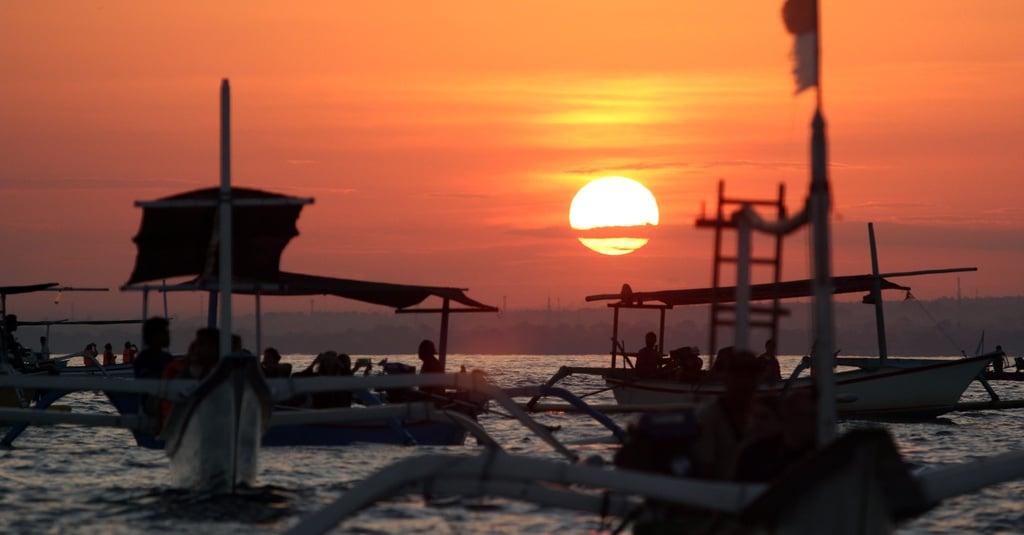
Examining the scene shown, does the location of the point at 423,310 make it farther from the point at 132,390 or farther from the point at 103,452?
the point at 132,390

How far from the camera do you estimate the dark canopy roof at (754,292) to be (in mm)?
35125

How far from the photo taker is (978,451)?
97.4 feet

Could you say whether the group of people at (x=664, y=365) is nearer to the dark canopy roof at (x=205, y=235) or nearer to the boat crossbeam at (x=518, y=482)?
the dark canopy roof at (x=205, y=235)

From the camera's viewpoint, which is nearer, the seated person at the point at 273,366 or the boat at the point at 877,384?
the seated person at the point at 273,366

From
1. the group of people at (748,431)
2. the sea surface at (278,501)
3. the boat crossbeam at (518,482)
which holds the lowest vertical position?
the sea surface at (278,501)

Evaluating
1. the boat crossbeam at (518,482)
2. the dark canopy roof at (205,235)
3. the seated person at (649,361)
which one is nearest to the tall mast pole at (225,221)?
the dark canopy roof at (205,235)

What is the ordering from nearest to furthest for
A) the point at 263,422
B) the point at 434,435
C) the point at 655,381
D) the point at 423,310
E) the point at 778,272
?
1. the point at 778,272
2. the point at 263,422
3. the point at 434,435
4. the point at 423,310
5. the point at 655,381

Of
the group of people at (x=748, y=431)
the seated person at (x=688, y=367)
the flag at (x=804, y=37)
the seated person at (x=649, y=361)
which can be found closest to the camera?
the group of people at (x=748, y=431)

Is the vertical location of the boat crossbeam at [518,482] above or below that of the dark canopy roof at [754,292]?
below

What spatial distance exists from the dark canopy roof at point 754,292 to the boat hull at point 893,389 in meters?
2.16

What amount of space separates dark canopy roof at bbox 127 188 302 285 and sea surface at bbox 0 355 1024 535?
2.99 m


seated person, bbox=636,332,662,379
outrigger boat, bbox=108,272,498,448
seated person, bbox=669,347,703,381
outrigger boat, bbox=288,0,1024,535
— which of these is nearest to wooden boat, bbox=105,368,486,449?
outrigger boat, bbox=108,272,498,448

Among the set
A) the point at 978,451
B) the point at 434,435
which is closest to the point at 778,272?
the point at 434,435

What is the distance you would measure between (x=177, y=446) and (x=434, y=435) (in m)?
9.89
